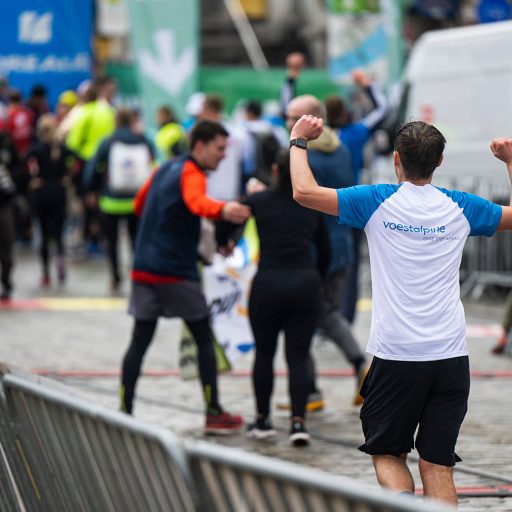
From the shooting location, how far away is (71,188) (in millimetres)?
20844

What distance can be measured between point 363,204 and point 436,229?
0.28m

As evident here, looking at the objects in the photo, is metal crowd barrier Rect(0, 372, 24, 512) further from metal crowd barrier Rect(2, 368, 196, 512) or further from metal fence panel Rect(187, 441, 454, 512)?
metal fence panel Rect(187, 441, 454, 512)

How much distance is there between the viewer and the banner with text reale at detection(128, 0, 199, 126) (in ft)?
61.0

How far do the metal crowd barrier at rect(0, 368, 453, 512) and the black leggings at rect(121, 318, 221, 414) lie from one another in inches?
127

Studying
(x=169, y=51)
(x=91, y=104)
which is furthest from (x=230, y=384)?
(x=169, y=51)

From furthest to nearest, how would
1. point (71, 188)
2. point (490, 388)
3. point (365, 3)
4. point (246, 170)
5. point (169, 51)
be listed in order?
point (365, 3)
point (71, 188)
point (169, 51)
point (246, 170)
point (490, 388)

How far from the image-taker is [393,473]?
5102 millimetres

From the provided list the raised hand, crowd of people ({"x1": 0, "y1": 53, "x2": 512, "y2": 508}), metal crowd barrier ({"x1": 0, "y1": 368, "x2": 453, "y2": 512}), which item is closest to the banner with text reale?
crowd of people ({"x1": 0, "y1": 53, "x2": 512, "y2": 508})

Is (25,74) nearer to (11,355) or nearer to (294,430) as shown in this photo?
(11,355)

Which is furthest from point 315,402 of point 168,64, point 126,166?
point 168,64

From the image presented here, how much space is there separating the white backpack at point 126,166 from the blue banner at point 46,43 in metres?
3.67

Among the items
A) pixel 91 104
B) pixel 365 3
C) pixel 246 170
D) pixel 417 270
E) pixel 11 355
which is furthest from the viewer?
pixel 365 3

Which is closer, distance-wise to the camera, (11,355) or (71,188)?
(11,355)

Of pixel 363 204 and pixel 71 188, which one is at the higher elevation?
pixel 363 204
